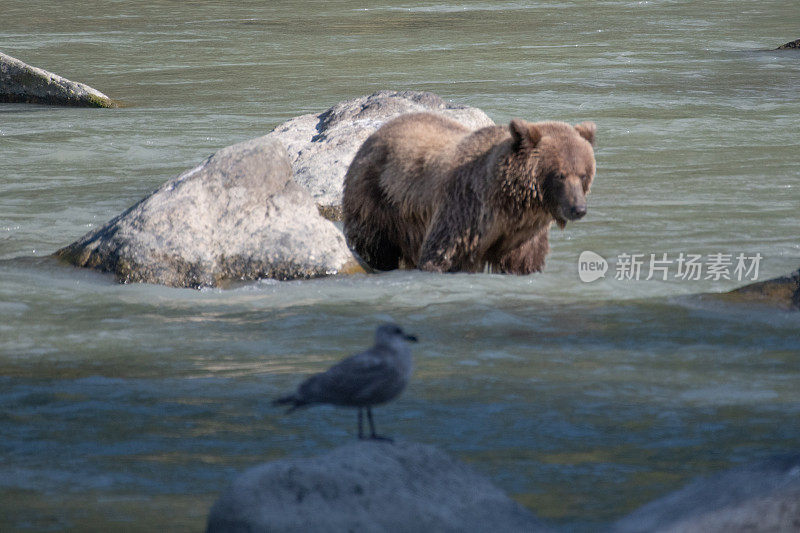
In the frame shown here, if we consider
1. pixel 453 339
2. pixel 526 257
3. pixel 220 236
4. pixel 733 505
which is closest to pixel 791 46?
pixel 526 257

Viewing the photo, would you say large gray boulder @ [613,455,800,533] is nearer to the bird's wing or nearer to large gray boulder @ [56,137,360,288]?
the bird's wing

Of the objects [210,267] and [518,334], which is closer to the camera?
[518,334]

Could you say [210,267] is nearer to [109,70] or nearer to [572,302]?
[572,302]

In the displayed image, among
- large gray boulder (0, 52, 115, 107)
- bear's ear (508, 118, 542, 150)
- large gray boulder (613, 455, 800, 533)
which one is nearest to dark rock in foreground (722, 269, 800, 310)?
bear's ear (508, 118, 542, 150)

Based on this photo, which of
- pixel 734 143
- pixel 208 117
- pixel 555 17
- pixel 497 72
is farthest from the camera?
pixel 555 17

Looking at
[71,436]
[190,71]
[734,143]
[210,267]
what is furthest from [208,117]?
[71,436]

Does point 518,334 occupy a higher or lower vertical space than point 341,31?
lower

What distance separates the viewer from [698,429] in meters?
6.14

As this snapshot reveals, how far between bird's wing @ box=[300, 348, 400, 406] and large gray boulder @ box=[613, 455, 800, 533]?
45.0 inches

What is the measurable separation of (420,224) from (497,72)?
13050mm

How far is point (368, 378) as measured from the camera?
4.45 metres

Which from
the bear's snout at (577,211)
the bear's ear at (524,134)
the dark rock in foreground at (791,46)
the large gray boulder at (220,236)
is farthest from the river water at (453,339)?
the dark rock in foreground at (791,46)

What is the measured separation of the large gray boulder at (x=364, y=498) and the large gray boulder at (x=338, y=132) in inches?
Result: 303

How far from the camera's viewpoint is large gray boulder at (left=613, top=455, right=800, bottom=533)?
444cm
